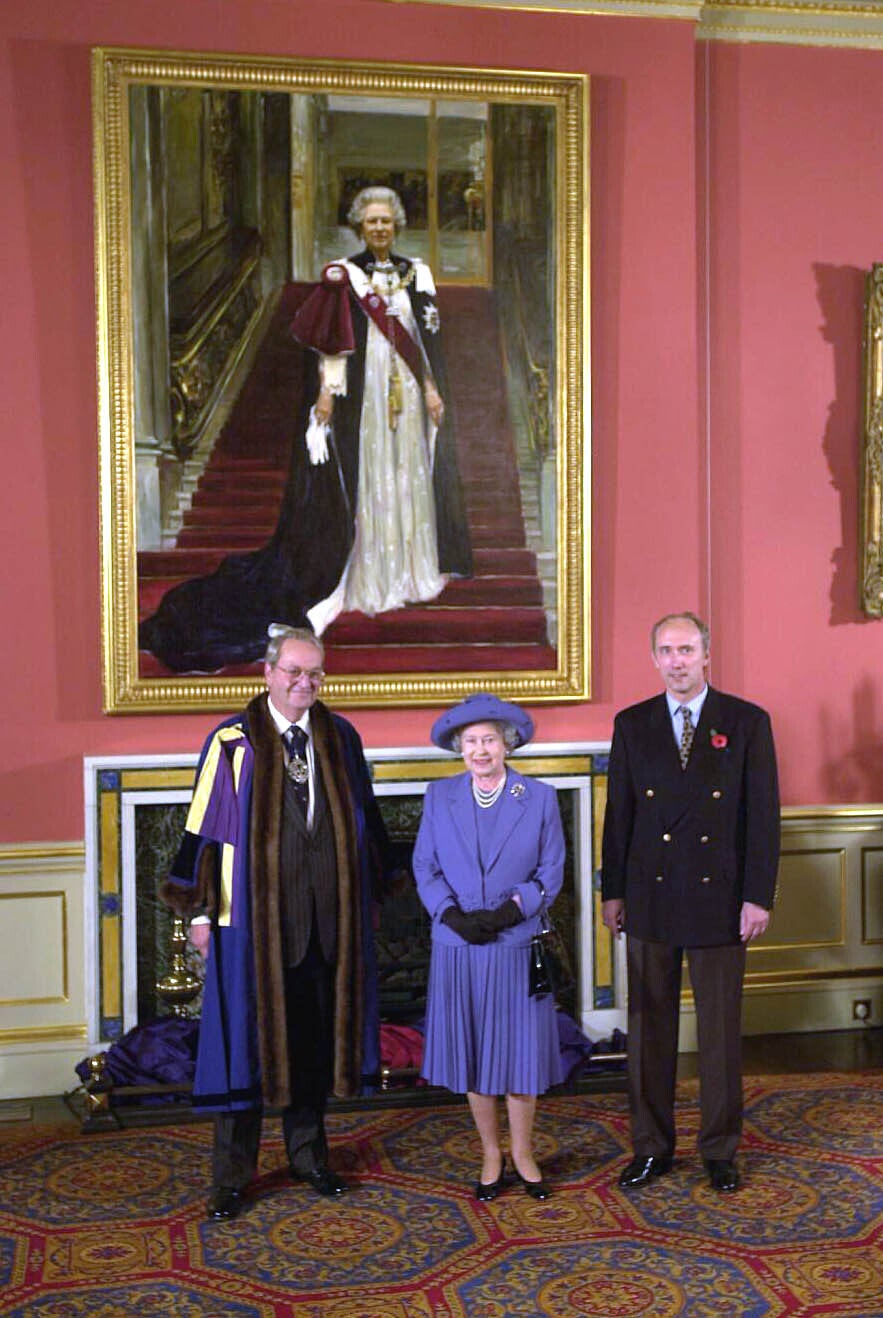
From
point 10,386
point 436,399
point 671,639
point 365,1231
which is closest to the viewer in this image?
point 365,1231

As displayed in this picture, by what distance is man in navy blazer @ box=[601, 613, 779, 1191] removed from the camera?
446 centimetres

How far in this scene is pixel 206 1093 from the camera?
4289mm

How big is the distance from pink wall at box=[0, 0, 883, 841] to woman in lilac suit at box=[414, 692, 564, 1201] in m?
1.50

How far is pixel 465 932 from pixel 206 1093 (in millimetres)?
843

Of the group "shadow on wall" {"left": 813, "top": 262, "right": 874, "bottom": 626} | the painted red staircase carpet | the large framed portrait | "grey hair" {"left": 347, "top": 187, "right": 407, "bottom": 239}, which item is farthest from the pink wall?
"grey hair" {"left": 347, "top": 187, "right": 407, "bottom": 239}

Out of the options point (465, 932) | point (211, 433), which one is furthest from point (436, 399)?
point (465, 932)

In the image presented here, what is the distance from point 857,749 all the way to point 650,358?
5.95 feet

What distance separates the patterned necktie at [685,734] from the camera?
4.55 m

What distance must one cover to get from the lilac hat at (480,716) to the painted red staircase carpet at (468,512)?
57.4 inches

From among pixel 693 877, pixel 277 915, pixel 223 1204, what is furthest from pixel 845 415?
pixel 223 1204

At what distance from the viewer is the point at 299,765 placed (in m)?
4.41

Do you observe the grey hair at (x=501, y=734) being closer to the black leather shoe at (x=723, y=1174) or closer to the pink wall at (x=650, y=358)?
the black leather shoe at (x=723, y=1174)

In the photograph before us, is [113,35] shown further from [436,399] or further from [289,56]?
[436,399]

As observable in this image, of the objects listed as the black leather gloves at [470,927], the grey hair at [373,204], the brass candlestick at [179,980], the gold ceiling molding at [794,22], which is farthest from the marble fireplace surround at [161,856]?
the gold ceiling molding at [794,22]
